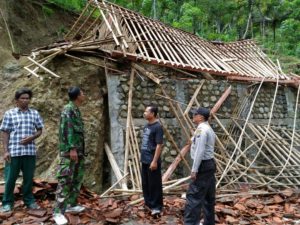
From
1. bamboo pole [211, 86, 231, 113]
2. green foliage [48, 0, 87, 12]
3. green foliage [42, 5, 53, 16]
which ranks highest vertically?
green foliage [48, 0, 87, 12]

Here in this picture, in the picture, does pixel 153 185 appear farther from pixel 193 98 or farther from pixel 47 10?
pixel 47 10

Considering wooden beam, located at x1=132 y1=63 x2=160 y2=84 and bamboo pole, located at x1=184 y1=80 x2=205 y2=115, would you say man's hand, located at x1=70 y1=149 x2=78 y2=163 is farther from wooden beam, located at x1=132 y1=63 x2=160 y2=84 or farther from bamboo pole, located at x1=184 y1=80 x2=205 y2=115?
bamboo pole, located at x1=184 y1=80 x2=205 y2=115

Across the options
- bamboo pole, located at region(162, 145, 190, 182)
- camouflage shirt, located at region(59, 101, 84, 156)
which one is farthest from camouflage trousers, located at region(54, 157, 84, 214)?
bamboo pole, located at region(162, 145, 190, 182)

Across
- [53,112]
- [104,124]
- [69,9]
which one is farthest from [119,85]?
[69,9]

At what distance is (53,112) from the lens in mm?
7238

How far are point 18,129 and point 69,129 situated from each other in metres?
0.80

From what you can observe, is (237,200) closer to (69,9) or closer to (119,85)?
(119,85)

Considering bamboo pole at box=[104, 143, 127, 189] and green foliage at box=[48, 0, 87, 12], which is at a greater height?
green foliage at box=[48, 0, 87, 12]

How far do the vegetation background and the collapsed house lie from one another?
8.16 m

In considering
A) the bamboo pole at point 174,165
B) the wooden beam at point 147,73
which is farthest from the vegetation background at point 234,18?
the bamboo pole at point 174,165

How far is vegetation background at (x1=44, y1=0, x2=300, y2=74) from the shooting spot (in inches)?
707

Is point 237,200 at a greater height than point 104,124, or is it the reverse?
point 104,124

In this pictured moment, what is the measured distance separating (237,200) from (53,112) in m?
3.98

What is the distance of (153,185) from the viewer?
4812mm
